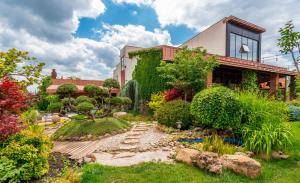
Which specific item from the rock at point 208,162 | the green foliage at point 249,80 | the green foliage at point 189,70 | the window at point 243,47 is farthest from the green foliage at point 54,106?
→ the window at point 243,47

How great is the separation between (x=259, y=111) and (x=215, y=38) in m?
14.7

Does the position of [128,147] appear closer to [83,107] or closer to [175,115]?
[83,107]

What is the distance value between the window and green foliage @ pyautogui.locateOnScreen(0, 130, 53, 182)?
19142 mm

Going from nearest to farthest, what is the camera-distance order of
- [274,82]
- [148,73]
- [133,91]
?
[148,73] < [133,91] < [274,82]

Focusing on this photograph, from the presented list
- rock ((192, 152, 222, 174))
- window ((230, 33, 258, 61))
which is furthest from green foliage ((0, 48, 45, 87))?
window ((230, 33, 258, 61))

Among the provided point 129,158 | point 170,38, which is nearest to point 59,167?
point 129,158

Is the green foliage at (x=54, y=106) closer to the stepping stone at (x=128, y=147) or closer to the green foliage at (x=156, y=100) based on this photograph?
the stepping stone at (x=128, y=147)

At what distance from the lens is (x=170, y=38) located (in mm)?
17156

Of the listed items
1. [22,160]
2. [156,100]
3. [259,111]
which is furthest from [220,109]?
[156,100]

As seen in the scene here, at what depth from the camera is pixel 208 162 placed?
4.85 meters

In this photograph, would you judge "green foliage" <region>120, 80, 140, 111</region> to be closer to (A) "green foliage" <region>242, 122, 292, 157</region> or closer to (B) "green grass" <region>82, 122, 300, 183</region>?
(A) "green foliage" <region>242, 122, 292, 157</region>

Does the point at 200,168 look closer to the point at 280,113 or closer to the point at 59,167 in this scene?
the point at 59,167

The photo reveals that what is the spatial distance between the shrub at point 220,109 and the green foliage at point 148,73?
6323 millimetres

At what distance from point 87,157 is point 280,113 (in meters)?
6.78
